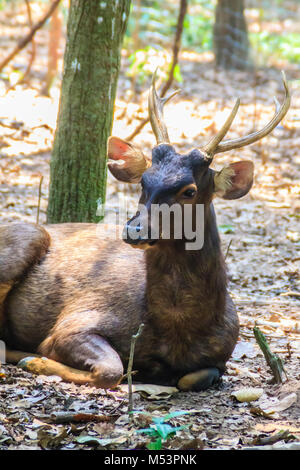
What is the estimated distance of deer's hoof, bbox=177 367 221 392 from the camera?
17.5 ft

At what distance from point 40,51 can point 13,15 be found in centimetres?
306

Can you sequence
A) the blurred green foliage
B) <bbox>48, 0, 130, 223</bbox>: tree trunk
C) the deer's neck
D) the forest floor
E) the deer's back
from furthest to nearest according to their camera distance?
the blurred green foliage < <bbox>48, 0, 130, 223</bbox>: tree trunk < the deer's back < the deer's neck < the forest floor

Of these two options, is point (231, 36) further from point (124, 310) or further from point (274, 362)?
point (274, 362)

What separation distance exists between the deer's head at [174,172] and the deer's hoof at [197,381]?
1132 mm

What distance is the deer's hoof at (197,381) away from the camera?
532 cm

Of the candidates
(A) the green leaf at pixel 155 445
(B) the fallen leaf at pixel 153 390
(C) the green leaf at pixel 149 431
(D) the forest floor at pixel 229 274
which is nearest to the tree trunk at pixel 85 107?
(D) the forest floor at pixel 229 274

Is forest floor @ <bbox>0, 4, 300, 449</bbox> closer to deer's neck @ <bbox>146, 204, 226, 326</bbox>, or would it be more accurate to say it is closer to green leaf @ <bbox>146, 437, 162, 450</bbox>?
green leaf @ <bbox>146, 437, 162, 450</bbox>

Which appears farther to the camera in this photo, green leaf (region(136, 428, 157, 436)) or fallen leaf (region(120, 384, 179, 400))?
fallen leaf (region(120, 384, 179, 400))

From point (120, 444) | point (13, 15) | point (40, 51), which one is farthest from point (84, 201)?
point (13, 15)

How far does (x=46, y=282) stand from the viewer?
6.18 meters

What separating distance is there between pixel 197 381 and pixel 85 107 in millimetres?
2976

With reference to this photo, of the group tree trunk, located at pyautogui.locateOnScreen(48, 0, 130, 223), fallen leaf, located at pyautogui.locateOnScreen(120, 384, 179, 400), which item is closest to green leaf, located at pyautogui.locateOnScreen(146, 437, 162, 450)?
fallen leaf, located at pyautogui.locateOnScreen(120, 384, 179, 400)

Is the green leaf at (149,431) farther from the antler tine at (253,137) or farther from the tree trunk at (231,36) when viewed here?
the tree trunk at (231,36)

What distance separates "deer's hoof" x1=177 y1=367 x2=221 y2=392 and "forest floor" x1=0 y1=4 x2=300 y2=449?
0.23ft
